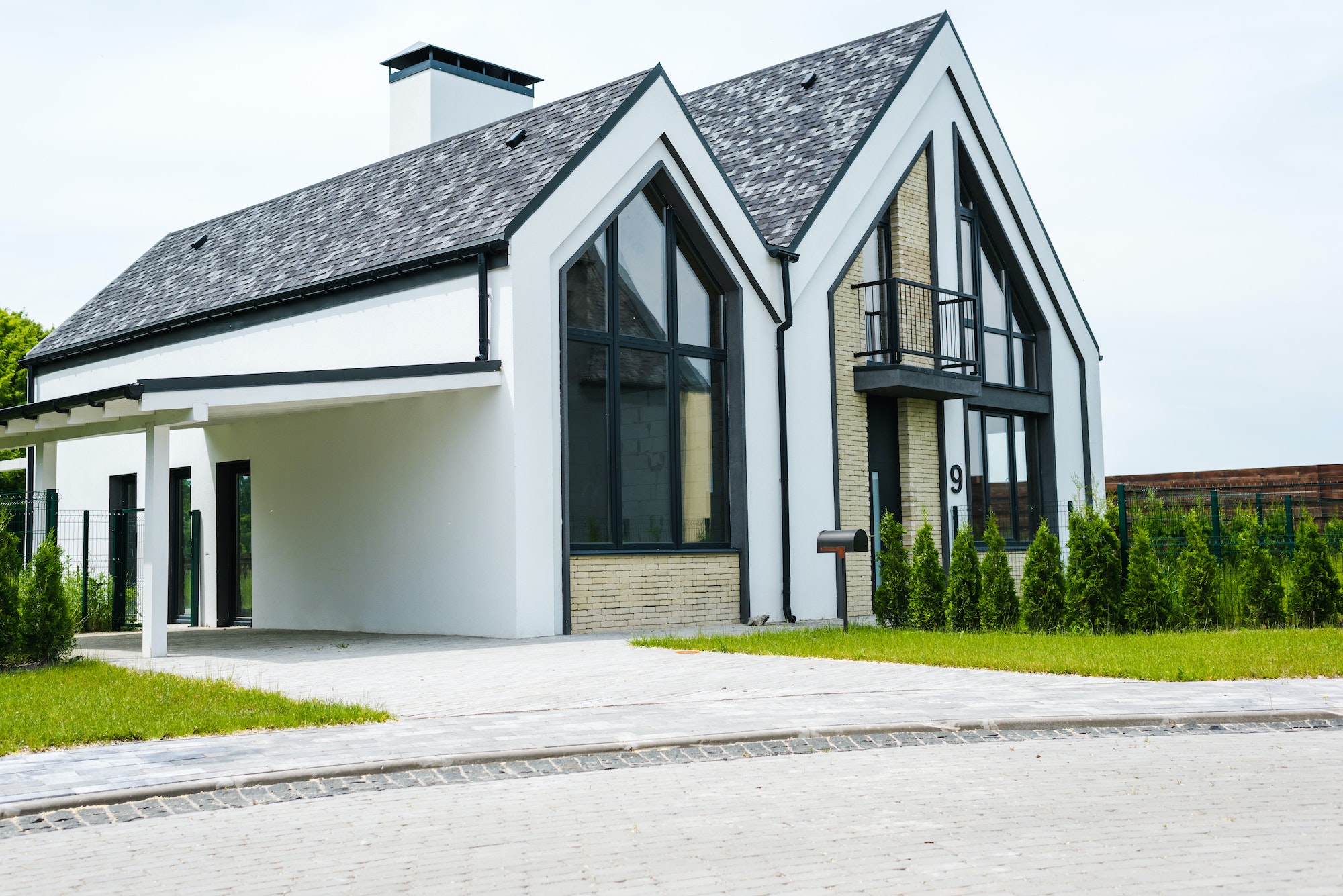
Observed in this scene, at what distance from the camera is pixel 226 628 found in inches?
746

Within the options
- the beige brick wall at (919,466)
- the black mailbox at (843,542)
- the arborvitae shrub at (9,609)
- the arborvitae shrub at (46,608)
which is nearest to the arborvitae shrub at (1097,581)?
the black mailbox at (843,542)

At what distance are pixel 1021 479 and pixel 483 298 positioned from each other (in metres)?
12.0

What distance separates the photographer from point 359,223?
18844 mm

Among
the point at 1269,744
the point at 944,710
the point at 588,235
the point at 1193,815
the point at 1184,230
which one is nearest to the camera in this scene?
the point at 1193,815

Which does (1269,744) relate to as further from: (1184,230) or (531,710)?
(1184,230)

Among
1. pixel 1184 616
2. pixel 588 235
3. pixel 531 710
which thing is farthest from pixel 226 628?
pixel 1184 616

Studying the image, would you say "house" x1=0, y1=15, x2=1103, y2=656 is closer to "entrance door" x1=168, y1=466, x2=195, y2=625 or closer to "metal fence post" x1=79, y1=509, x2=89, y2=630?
"entrance door" x1=168, y1=466, x2=195, y2=625


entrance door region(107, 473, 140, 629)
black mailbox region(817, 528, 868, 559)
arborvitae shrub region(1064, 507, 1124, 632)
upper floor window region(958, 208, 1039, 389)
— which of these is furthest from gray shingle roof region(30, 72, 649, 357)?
upper floor window region(958, 208, 1039, 389)

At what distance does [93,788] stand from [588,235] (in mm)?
10375

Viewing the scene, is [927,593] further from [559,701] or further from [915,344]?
[559,701]

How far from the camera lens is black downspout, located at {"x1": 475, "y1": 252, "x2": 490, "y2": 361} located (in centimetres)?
1473

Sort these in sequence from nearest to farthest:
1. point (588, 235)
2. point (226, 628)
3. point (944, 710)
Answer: point (944, 710) < point (588, 235) < point (226, 628)

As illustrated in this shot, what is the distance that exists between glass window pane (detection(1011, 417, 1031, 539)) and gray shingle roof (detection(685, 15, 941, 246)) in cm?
632

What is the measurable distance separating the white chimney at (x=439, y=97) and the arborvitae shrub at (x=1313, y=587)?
17050 millimetres
